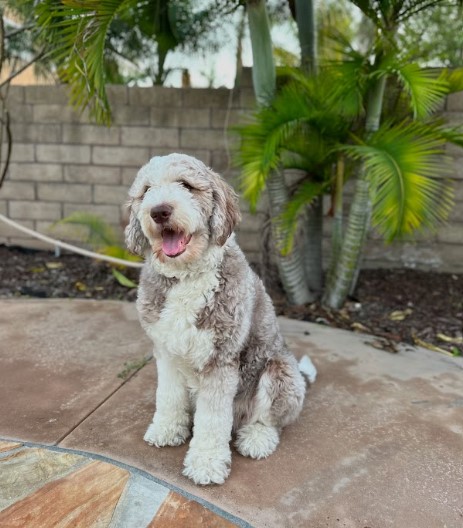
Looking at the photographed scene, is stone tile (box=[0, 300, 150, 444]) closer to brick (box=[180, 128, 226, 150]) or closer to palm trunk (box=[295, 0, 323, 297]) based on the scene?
palm trunk (box=[295, 0, 323, 297])

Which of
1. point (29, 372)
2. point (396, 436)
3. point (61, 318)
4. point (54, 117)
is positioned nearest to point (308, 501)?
point (396, 436)

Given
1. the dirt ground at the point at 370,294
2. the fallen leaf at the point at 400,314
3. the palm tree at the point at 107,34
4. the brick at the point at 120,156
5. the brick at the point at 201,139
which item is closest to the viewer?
the palm tree at the point at 107,34

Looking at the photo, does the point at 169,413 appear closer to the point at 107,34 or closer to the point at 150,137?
the point at 107,34

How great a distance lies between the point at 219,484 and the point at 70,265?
4.41 m

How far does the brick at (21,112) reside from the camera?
6.42 m

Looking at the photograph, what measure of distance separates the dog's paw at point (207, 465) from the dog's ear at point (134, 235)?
997 millimetres

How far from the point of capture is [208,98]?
19.3ft

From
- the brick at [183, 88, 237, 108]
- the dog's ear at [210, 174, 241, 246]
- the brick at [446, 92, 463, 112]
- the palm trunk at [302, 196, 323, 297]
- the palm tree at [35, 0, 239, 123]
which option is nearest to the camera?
the dog's ear at [210, 174, 241, 246]

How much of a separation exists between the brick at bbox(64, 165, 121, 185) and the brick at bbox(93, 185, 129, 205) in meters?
0.07

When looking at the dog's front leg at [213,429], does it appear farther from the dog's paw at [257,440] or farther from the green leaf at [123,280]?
the green leaf at [123,280]

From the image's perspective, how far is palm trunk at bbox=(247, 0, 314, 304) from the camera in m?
4.35

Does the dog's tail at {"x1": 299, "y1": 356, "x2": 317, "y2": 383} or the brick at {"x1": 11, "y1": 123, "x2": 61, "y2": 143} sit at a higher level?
the brick at {"x1": 11, "y1": 123, "x2": 61, "y2": 143}

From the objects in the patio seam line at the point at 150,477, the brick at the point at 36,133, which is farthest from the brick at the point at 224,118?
the patio seam line at the point at 150,477

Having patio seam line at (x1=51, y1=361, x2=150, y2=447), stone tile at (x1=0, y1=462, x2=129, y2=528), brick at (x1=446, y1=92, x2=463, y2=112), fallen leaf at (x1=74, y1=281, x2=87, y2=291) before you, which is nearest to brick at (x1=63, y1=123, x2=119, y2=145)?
fallen leaf at (x1=74, y1=281, x2=87, y2=291)
